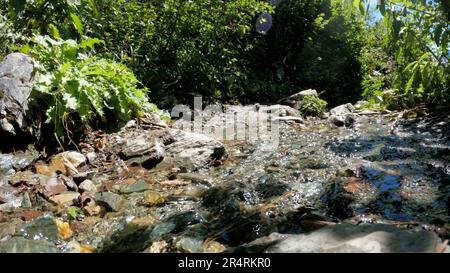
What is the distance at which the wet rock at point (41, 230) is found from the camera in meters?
2.62

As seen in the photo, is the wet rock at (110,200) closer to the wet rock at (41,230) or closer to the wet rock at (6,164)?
the wet rock at (41,230)

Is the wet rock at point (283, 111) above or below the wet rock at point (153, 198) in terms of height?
above

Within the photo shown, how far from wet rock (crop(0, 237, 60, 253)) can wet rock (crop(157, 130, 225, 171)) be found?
215 centimetres

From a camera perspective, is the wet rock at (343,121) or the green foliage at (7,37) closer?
the green foliage at (7,37)

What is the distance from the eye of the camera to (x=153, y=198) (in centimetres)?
345

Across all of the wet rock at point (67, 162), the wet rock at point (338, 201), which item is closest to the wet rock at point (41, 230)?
the wet rock at point (67, 162)

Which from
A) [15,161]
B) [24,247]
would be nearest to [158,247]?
[24,247]

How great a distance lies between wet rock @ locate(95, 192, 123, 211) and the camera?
10.6 feet

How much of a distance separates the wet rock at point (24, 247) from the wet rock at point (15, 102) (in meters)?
2.22

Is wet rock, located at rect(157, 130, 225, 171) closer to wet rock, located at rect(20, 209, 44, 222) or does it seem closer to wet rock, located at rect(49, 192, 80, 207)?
wet rock, located at rect(49, 192, 80, 207)

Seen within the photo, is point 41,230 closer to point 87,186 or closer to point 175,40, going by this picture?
point 87,186
